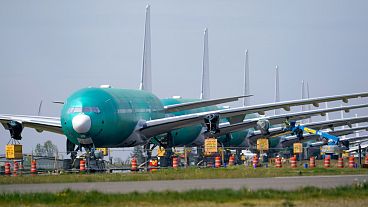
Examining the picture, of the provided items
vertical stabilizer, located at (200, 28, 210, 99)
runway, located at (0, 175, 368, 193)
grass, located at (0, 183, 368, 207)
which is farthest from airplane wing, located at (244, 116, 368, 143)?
grass, located at (0, 183, 368, 207)

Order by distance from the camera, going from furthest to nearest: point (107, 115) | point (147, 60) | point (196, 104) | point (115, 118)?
point (147, 60), point (196, 104), point (115, 118), point (107, 115)

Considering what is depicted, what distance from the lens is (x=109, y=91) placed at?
6297cm

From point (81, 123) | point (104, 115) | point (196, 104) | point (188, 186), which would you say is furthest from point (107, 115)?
point (188, 186)

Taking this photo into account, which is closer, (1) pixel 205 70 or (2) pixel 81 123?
(2) pixel 81 123

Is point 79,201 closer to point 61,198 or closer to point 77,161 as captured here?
point 61,198

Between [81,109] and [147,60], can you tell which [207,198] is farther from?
[147,60]

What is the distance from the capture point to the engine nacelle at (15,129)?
62.2 metres

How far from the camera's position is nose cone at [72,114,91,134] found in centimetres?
5747

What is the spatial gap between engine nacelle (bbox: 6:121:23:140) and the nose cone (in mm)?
6590

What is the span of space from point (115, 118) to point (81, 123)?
176 inches

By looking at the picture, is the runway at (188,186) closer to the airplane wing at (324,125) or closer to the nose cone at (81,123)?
the nose cone at (81,123)

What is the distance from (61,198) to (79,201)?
4.25 ft

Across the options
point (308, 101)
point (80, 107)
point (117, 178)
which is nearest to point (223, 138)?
point (308, 101)

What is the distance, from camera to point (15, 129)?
204 ft
